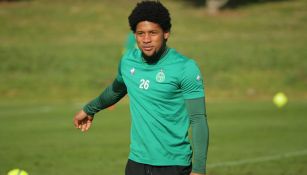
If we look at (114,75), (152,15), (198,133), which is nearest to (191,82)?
(198,133)

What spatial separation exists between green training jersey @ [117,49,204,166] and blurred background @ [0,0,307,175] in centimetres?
635

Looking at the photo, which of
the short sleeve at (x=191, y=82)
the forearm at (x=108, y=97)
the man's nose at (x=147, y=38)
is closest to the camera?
the short sleeve at (x=191, y=82)

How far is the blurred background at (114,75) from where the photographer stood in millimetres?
14617

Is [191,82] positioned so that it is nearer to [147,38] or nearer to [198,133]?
[198,133]

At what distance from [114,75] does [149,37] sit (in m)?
25.6

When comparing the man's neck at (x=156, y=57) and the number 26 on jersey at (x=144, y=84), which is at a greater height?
the man's neck at (x=156, y=57)

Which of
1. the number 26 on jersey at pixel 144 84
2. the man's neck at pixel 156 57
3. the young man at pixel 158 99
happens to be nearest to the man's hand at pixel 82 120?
the young man at pixel 158 99

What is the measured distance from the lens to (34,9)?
162 feet

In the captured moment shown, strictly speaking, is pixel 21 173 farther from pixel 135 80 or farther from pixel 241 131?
pixel 241 131

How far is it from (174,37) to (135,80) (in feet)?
119

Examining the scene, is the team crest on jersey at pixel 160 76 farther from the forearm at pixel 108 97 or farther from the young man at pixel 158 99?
the forearm at pixel 108 97

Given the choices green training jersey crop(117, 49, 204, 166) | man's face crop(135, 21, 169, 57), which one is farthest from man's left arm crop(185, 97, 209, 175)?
man's face crop(135, 21, 169, 57)

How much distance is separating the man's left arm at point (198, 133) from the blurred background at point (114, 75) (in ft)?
22.1

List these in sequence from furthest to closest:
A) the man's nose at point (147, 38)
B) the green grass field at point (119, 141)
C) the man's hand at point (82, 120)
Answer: the green grass field at point (119, 141)
the man's hand at point (82, 120)
the man's nose at point (147, 38)
